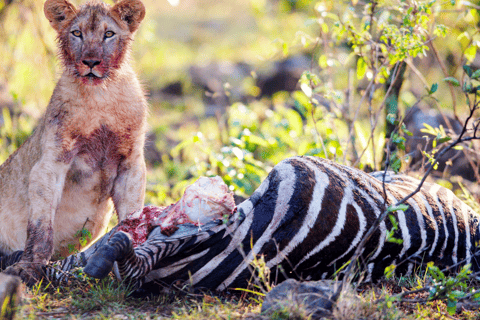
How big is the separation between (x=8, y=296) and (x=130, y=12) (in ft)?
7.82

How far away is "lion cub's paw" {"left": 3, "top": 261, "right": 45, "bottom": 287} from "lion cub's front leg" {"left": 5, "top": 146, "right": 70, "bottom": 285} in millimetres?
66

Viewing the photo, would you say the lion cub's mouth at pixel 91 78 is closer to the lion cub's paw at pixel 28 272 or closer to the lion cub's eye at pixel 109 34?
the lion cub's eye at pixel 109 34

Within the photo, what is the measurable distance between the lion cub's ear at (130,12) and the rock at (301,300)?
2446 millimetres

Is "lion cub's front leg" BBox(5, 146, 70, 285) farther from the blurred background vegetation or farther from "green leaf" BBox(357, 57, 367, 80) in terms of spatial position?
"green leaf" BBox(357, 57, 367, 80)

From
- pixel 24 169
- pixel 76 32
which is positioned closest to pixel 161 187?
pixel 24 169

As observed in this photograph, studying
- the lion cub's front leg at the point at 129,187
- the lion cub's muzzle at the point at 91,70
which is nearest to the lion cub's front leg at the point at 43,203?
the lion cub's front leg at the point at 129,187

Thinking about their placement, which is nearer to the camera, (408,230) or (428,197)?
(408,230)

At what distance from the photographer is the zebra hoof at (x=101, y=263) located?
2.47 m

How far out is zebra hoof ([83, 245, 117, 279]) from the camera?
247 cm

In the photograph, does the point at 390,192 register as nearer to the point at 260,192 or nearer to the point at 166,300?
the point at 260,192

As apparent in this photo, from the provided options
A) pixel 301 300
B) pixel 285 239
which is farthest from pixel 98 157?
pixel 301 300

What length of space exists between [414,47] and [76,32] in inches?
110

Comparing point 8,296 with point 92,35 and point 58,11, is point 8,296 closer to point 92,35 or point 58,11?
point 92,35

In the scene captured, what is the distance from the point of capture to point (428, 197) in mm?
3635
